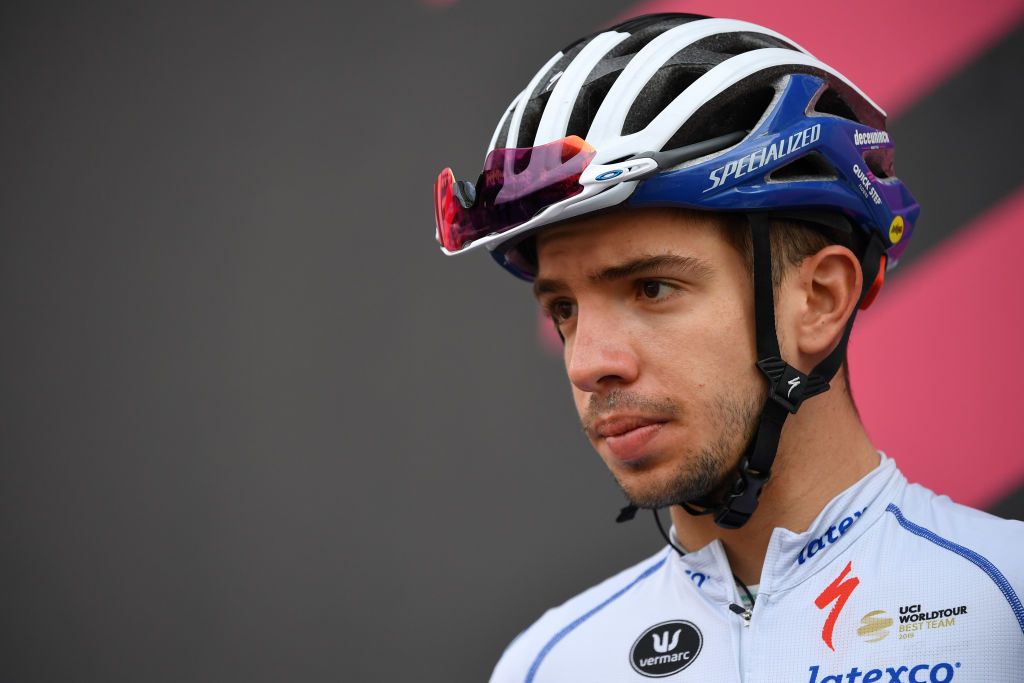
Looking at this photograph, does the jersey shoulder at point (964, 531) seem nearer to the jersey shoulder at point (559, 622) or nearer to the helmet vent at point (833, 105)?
the jersey shoulder at point (559, 622)

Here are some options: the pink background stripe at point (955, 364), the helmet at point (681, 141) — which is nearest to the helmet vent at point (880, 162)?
the helmet at point (681, 141)

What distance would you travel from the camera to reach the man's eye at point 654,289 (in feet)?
5.36

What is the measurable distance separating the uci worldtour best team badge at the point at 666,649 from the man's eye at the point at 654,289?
58 centimetres

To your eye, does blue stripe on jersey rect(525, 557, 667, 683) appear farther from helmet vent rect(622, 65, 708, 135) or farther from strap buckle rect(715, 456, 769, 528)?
helmet vent rect(622, 65, 708, 135)

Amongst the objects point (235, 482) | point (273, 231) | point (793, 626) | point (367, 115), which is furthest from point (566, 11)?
point (793, 626)

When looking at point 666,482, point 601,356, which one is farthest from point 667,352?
point 666,482

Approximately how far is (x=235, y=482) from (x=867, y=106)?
202cm

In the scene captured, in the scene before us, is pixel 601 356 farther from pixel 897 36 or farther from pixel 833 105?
pixel 897 36

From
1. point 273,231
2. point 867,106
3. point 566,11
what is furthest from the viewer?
point 273,231

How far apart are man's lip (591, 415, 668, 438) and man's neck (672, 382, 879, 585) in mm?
255

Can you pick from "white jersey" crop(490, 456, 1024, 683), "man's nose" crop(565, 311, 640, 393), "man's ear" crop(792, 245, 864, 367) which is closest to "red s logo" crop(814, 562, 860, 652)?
"white jersey" crop(490, 456, 1024, 683)

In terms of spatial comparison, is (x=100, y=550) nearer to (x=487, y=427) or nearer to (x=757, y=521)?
(x=487, y=427)

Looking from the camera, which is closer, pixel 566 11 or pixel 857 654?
pixel 857 654

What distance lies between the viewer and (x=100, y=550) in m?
3.03
